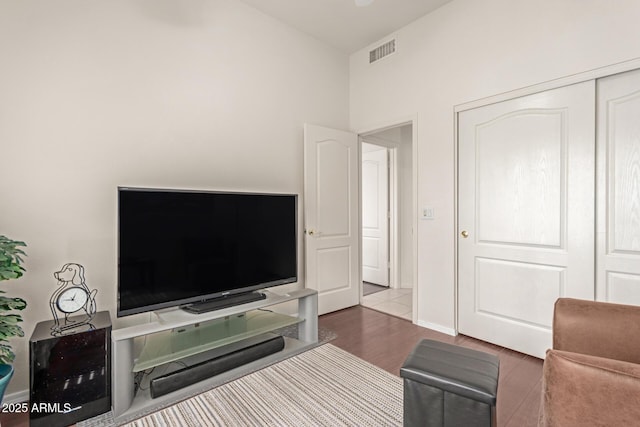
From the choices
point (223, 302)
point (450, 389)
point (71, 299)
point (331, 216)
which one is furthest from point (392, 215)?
point (71, 299)

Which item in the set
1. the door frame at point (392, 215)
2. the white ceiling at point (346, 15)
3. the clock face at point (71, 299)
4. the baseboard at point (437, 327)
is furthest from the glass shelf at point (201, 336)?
the white ceiling at point (346, 15)

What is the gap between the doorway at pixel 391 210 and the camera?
15.6 ft

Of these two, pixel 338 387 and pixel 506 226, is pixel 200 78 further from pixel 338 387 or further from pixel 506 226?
pixel 506 226

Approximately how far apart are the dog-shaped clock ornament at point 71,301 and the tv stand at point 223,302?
59 centimetres

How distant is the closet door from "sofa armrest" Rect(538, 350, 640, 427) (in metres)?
1.88

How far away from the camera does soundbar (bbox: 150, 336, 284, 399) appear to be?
6.38ft

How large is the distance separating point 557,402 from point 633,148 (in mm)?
2120

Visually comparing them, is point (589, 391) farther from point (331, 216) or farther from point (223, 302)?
point (331, 216)

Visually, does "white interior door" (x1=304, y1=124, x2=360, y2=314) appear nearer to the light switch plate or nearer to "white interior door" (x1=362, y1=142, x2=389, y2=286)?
the light switch plate

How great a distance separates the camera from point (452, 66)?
9.55ft

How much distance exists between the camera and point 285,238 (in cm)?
279

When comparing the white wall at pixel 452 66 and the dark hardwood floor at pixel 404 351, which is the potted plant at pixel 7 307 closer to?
the dark hardwood floor at pixel 404 351

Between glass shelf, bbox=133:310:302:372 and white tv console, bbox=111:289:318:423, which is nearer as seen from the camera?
white tv console, bbox=111:289:318:423

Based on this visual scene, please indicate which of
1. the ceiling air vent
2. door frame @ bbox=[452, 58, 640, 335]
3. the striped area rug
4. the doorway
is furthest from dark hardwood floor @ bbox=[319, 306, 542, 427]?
the ceiling air vent
